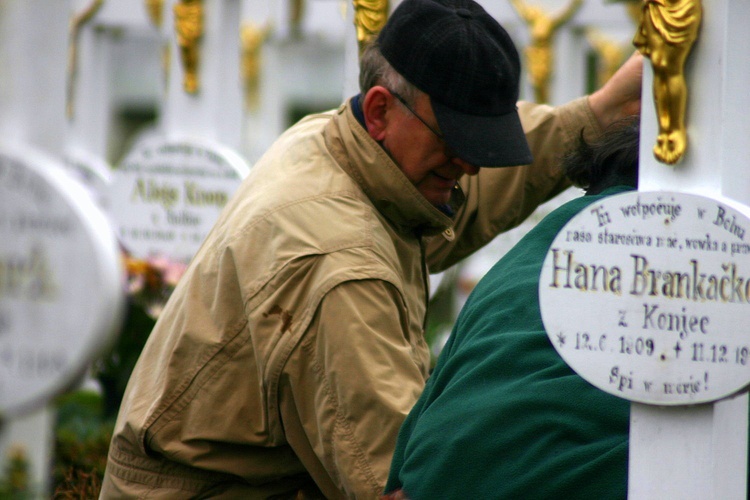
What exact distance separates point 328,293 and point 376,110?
468 millimetres

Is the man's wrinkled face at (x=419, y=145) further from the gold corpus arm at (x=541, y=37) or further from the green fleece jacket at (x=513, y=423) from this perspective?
the gold corpus arm at (x=541, y=37)

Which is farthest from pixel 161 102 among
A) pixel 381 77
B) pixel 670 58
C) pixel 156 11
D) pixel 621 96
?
pixel 670 58

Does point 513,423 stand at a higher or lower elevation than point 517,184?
lower

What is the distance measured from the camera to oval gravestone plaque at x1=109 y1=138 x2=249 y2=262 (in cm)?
538

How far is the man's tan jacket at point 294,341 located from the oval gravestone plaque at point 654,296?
0.63 m

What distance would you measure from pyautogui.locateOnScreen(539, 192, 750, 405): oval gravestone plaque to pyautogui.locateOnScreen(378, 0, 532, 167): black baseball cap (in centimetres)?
77

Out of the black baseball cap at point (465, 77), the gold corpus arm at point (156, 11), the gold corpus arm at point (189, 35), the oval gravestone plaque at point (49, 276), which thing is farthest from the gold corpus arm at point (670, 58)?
the gold corpus arm at point (156, 11)

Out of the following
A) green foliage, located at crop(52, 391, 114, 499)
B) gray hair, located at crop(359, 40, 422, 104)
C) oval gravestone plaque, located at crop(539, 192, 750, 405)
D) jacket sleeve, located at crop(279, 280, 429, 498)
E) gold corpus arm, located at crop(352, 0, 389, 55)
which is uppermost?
gold corpus arm, located at crop(352, 0, 389, 55)

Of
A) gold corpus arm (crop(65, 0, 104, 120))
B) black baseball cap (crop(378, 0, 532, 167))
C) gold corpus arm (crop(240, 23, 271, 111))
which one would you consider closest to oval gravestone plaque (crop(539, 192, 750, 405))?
black baseball cap (crop(378, 0, 532, 167))

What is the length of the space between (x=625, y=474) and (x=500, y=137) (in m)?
0.91

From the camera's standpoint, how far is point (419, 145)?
254 centimetres

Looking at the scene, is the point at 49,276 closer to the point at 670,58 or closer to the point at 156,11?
the point at 670,58

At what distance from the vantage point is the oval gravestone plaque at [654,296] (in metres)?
1.64

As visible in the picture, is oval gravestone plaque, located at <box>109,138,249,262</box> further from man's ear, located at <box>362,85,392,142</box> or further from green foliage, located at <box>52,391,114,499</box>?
man's ear, located at <box>362,85,392,142</box>
